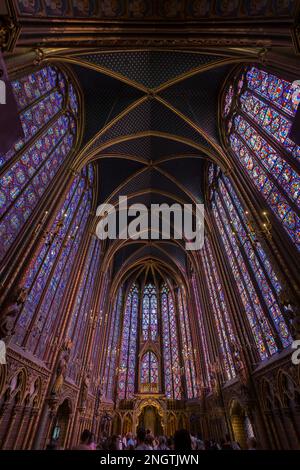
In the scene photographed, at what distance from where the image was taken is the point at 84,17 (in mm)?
6328

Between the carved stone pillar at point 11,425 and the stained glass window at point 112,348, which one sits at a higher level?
the stained glass window at point 112,348

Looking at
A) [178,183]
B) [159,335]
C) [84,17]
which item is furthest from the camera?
[159,335]

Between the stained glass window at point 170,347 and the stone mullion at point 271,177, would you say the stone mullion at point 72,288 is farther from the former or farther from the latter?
the stained glass window at point 170,347

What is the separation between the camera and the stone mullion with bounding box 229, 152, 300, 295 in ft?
27.1

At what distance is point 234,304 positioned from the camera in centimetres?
1277

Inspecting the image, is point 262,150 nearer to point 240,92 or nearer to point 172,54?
point 240,92

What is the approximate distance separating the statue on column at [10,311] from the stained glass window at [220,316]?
1090 centimetres

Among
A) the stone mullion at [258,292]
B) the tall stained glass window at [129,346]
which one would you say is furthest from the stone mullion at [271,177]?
the tall stained glass window at [129,346]

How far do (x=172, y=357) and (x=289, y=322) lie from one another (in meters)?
19.4

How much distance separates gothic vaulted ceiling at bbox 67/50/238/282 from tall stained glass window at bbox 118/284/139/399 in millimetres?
14852

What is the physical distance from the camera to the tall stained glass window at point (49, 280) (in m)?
9.83

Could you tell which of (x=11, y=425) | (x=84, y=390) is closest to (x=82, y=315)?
(x=84, y=390)

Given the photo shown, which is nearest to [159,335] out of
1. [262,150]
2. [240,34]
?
[262,150]
